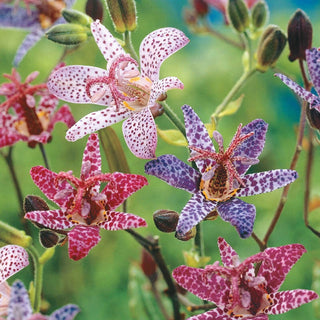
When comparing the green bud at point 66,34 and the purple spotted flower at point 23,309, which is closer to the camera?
the purple spotted flower at point 23,309

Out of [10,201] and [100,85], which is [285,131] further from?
[100,85]

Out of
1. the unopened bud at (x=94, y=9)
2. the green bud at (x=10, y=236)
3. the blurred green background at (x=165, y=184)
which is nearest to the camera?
the green bud at (x=10, y=236)

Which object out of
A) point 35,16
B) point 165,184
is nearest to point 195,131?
point 35,16

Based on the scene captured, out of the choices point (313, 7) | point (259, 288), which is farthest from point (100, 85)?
point (313, 7)

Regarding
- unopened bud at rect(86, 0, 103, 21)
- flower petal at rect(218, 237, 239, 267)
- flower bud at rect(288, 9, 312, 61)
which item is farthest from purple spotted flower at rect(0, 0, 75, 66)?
flower petal at rect(218, 237, 239, 267)

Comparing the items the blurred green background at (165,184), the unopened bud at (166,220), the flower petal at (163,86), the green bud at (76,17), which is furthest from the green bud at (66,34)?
the blurred green background at (165,184)

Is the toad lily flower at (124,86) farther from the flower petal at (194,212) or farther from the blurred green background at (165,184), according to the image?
the blurred green background at (165,184)

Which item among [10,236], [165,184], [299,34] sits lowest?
[165,184]

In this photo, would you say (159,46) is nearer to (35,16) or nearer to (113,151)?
(113,151)
